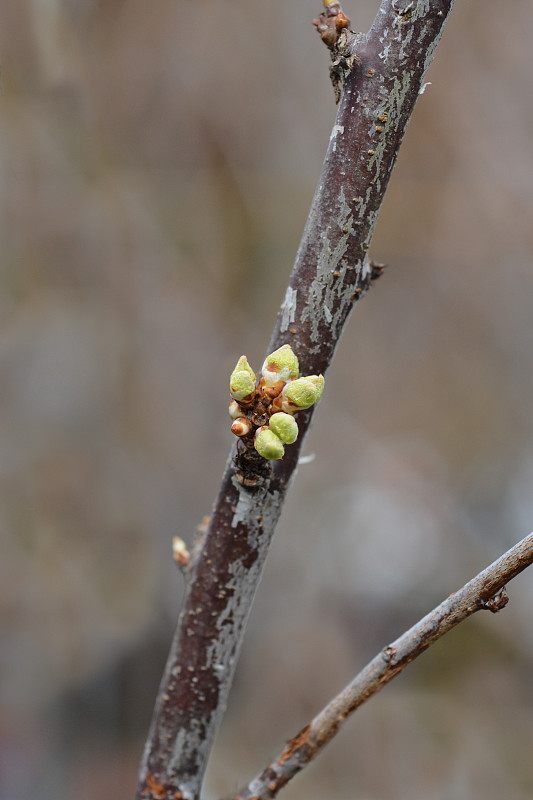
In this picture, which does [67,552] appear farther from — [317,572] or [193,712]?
[193,712]

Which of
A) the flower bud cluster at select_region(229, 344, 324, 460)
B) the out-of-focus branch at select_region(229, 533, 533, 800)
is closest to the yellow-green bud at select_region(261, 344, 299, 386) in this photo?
the flower bud cluster at select_region(229, 344, 324, 460)

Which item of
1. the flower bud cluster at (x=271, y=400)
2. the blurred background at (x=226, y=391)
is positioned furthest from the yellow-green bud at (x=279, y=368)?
the blurred background at (x=226, y=391)

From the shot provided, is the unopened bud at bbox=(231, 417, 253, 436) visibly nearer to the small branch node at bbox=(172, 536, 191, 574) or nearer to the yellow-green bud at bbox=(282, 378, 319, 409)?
the yellow-green bud at bbox=(282, 378, 319, 409)

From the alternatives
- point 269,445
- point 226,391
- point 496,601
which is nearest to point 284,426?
point 269,445

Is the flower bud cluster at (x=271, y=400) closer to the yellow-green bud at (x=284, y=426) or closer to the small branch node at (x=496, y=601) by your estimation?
the yellow-green bud at (x=284, y=426)

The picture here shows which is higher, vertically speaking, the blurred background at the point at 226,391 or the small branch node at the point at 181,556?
the blurred background at the point at 226,391

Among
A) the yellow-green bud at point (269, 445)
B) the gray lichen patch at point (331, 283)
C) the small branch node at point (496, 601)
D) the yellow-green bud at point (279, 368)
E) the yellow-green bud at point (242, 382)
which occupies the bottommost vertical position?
the small branch node at point (496, 601)

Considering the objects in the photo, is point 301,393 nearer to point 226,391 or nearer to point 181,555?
point 181,555
